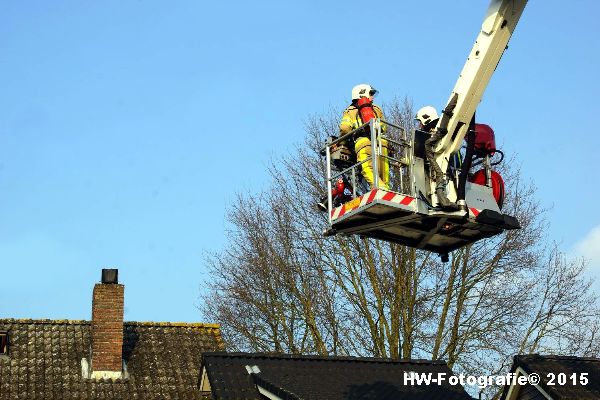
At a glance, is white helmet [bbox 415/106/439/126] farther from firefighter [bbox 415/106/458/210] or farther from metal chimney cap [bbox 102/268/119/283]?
metal chimney cap [bbox 102/268/119/283]

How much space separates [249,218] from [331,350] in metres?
5.08

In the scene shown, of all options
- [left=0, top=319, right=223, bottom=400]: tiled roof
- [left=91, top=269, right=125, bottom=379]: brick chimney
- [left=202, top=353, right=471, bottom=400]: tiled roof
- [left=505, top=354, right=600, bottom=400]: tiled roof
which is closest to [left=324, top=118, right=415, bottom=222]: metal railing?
[left=202, top=353, right=471, bottom=400]: tiled roof

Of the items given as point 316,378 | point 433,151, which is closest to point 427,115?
point 433,151

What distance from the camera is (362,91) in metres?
12.4

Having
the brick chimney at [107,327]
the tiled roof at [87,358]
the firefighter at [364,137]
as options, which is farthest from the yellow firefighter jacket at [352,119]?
the brick chimney at [107,327]

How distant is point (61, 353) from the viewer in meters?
24.4

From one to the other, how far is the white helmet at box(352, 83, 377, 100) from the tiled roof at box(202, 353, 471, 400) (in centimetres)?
935

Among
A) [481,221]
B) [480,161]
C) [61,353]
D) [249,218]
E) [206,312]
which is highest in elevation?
[249,218]

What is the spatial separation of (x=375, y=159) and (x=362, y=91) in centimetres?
130

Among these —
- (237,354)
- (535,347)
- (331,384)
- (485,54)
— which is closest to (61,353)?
(237,354)

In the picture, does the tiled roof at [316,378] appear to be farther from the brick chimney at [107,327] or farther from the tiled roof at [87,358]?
the brick chimney at [107,327]

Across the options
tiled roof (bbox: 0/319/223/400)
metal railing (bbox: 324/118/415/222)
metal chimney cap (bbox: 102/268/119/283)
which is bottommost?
metal railing (bbox: 324/118/415/222)

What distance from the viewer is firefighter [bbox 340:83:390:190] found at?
38.7 ft

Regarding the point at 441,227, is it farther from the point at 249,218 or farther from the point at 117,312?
the point at 249,218
